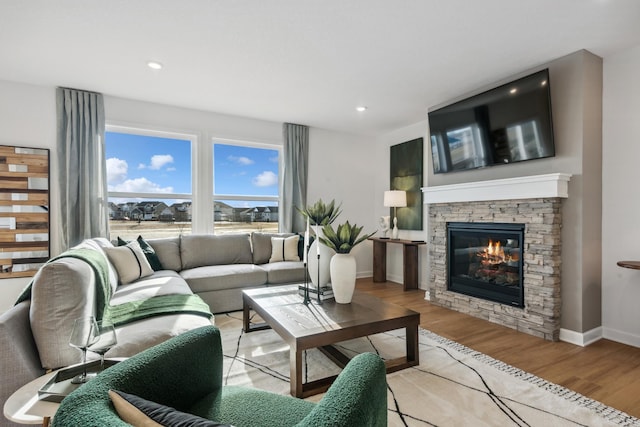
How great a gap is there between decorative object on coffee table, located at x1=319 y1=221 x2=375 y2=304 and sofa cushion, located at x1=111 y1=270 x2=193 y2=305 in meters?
1.27

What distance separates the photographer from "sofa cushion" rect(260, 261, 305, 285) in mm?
3785

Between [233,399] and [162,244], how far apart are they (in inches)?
122

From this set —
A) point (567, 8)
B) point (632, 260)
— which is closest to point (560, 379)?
point (632, 260)

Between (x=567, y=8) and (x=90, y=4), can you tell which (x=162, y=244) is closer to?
(x=90, y=4)

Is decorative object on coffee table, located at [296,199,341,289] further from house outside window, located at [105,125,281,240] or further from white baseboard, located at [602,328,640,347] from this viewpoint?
white baseboard, located at [602,328,640,347]

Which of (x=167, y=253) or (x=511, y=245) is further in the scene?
(x=167, y=253)

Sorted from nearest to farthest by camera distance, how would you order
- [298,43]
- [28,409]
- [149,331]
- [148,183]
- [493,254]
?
[28,409] < [149,331] < [298,43] < [493,254] < [148,183]

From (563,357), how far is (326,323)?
1926mm

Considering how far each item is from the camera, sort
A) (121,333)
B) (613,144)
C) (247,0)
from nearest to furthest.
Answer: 1. (121,333)
2. (247,0)
3. (613,144)

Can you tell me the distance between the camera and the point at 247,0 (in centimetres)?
210

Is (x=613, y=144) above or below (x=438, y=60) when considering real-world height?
below

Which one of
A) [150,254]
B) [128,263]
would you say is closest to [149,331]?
[128,263]

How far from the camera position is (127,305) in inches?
89.3

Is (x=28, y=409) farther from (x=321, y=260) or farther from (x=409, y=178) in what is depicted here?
(x=409, y=178)
